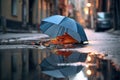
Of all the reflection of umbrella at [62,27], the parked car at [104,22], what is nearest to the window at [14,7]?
the reflection of umbrella at [62,27]

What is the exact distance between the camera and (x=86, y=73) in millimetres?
4848

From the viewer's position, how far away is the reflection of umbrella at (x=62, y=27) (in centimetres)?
1226

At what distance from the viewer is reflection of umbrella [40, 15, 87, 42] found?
12258mm

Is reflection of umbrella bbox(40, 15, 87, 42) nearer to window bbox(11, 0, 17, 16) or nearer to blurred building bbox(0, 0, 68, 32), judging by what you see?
blurred building bbox(0, 0, 68, 32)

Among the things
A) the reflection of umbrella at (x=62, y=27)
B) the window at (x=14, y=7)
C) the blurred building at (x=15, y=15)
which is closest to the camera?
the reflection of umbrella at (x=62, y=27)

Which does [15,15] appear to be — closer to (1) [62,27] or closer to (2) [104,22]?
(1) [62,27]

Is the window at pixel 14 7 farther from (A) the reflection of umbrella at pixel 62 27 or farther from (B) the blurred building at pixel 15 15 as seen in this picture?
(A) the reflection of umbrella at pixel 62 27

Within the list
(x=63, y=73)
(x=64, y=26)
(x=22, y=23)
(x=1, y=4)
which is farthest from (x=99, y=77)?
(x=22, y=23)

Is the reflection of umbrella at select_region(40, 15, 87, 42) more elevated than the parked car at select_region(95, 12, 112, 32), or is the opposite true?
the parked car at select_region(95, 12, 112, 32)

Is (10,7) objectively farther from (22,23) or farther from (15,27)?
(22,23)

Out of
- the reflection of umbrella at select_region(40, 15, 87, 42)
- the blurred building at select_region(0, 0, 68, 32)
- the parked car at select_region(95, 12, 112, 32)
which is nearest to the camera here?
the reflection of umbrella at select_region(40, 15, 87, 42)

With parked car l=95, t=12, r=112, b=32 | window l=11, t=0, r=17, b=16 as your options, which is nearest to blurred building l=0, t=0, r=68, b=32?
window l=11, t=0, r=17, b=16

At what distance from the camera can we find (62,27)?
12508 millimetres

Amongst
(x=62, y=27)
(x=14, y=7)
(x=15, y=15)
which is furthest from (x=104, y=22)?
(x=62, y=27)
